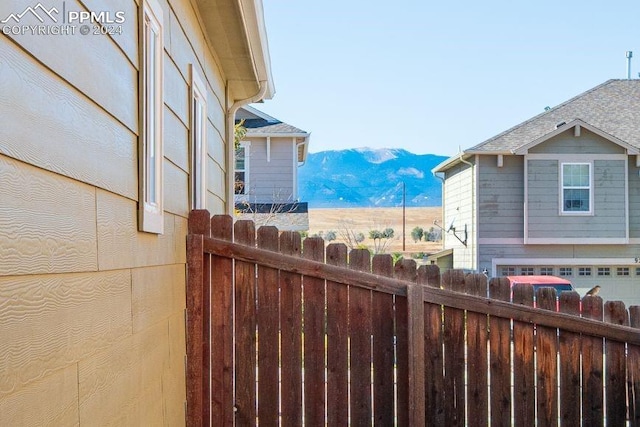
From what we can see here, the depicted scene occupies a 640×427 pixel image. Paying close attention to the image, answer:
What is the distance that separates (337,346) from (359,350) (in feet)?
0.44

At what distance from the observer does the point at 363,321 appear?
4.30 m

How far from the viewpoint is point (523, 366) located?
439cm

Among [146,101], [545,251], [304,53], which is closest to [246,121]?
[545,251]

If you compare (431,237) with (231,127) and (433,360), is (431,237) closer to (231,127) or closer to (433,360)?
(231,127)

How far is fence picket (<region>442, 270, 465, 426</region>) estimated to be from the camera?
433 cm

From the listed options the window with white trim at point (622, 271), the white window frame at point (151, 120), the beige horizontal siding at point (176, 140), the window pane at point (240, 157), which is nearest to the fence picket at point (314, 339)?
the beige horizontal siding at point (176, 140)

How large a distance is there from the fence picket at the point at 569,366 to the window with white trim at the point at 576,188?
43.0ft

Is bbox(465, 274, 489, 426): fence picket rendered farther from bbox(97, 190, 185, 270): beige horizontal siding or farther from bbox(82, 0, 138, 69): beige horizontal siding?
bbox(82, 0, 138, 69): beige horizontal siding

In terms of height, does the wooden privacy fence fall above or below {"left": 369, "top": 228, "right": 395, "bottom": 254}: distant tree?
above

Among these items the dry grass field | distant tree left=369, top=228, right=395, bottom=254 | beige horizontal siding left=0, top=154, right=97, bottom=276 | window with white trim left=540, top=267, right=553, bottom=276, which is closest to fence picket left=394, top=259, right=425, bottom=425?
beige horizontal siding left=0, top=154, right=97, bottom=276

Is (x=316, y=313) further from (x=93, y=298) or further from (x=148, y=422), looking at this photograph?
(x=93, y=298)

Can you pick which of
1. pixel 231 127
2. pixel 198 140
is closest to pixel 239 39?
pixel 198 140

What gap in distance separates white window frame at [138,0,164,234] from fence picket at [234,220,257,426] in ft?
3.62

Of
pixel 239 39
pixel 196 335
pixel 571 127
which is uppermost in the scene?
pixel 571 127
